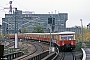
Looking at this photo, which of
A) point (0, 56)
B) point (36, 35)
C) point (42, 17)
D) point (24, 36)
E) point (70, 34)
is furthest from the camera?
point (42, 17)

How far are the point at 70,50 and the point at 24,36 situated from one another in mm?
45191

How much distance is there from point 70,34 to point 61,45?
224 centimetres

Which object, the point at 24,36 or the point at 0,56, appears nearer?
the point at 0,56

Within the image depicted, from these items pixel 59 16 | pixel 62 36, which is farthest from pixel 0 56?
pixel 59 16

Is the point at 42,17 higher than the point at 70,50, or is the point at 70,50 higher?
the point at 42,17

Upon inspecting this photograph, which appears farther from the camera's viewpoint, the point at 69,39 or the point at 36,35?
the point at 36,35

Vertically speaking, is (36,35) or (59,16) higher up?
(59,16)

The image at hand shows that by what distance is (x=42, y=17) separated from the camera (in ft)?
502

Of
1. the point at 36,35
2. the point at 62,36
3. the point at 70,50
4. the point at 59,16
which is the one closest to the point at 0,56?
the point at 62,36

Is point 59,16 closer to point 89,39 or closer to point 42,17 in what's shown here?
point 42,17

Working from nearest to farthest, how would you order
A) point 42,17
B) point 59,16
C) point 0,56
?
point 0,56
point 59,16
point 42,17

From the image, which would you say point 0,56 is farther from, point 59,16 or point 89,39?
point 59,16

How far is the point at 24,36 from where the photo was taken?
89.8 meters

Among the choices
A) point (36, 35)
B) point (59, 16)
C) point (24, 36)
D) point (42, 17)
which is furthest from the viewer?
point (42, 17)
